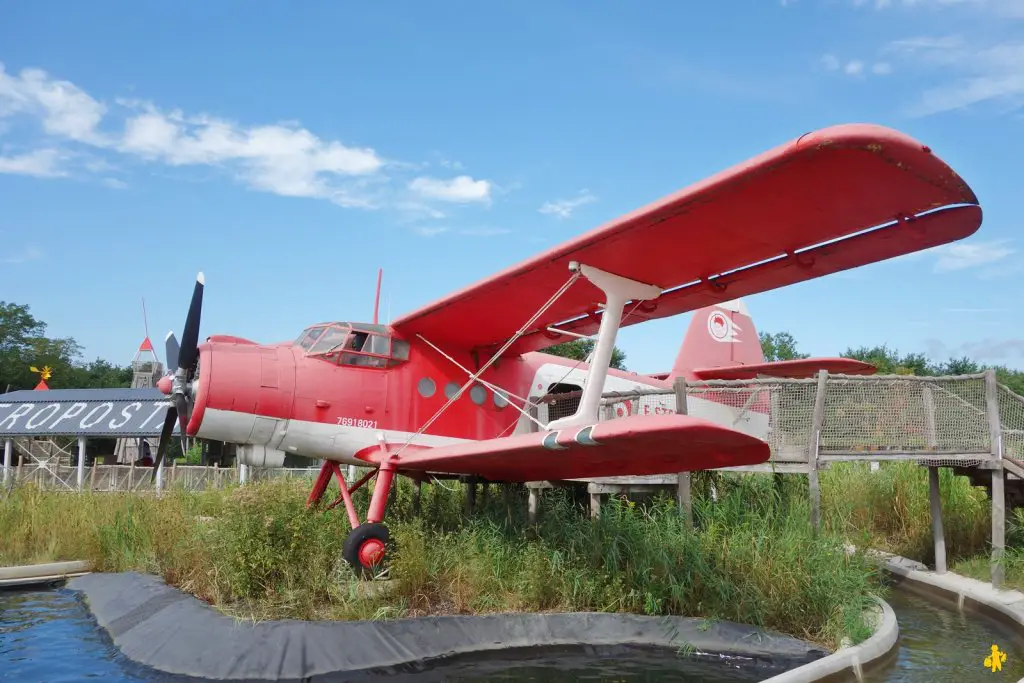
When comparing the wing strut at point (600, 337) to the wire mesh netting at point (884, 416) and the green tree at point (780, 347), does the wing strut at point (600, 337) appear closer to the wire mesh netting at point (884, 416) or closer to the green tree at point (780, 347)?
the wire mesh netting at point (884, 416)

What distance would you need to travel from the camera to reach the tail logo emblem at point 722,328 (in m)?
13.7

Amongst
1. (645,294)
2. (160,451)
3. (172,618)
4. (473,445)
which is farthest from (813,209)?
(160,451)

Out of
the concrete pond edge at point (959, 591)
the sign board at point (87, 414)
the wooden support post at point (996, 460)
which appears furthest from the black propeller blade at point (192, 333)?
the sign board at point (87, 414)

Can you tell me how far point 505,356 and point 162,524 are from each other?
529 centimetres

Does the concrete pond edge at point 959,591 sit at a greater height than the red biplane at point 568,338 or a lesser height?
lesser

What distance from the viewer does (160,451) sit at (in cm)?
952

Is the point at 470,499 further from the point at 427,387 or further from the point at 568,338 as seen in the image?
the point at 568,338

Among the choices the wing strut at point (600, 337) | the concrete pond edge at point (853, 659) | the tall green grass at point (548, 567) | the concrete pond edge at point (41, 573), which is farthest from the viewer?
the concrete pond edge at point (41, 573)


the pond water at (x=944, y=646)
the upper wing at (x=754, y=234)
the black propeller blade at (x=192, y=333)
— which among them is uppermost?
the upper wing at (x=754, y=234)

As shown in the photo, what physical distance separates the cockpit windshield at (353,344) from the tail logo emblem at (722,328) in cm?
673

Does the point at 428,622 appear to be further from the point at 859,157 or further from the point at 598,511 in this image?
the point at 859,157

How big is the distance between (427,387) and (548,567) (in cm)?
256

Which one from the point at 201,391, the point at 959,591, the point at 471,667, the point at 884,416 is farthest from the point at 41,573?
the point at 959,591

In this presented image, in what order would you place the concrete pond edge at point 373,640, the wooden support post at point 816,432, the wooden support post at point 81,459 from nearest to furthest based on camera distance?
the concrete pond edge at point 373,640 → the wooden support post at point 816,432 → the wooden support post at point 81,459
